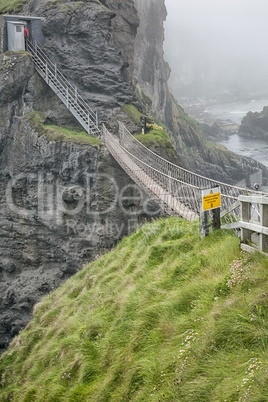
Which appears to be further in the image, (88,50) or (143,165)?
(88,50)

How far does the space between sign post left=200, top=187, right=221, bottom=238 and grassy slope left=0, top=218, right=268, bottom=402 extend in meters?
0.22

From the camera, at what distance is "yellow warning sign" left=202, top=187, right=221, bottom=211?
19.0 ft

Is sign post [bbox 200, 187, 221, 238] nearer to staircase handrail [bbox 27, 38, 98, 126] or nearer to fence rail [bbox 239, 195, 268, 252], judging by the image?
fence rail [bbox 239, 195, 268, 252]

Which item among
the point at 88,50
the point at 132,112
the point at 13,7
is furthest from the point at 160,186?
the point at 13,7

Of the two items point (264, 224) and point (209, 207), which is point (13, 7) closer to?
point (209, 207)

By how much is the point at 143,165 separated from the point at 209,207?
7495 millimetres

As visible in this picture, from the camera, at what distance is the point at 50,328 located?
23.4 ft

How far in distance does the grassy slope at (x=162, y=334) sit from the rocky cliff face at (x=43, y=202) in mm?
7551

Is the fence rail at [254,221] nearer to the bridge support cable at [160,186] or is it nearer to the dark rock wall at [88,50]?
the bridge support cable at [160,186]

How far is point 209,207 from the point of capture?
5836mm

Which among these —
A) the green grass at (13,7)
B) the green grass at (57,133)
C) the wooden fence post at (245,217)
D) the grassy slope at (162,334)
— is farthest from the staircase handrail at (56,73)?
the wooden fence post at (245,217)

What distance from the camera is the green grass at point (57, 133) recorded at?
15.5 meters

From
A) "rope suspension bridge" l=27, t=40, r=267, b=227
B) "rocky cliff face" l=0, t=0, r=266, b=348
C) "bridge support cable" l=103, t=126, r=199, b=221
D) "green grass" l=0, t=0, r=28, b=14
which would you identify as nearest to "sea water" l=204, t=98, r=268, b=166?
"rocky cliff face" l=0, t=0, r=266, b=348

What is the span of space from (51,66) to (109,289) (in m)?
14.9
